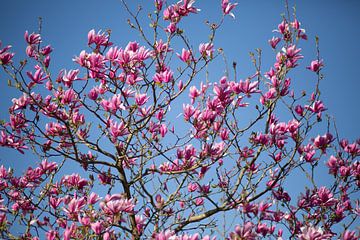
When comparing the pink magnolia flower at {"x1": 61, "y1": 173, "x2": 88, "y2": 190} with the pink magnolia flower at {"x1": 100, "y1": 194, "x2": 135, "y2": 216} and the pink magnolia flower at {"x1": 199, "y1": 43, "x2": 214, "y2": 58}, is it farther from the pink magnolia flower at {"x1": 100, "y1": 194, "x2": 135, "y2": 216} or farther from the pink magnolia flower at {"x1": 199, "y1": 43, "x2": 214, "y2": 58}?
the pink magnolia flower at {"x1": 199, "y1": 43, "x2": 214, "y2": 58}

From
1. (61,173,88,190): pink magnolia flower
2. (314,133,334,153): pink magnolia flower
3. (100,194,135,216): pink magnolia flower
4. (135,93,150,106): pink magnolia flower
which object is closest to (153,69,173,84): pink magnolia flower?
(135,93,150,106): pink magnolia flower

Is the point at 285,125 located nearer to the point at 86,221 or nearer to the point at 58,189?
the point at 86,221

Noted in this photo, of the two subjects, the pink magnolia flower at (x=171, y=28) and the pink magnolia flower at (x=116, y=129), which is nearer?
the pink magnolia flower at (x=116, y=129)

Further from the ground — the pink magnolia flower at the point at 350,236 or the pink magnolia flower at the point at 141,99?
the pink magnolia flower at the point at 141,99

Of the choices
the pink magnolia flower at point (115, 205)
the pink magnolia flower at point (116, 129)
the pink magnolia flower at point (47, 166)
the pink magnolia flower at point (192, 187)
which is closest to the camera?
the pink magnolia flower at point (115, 205)

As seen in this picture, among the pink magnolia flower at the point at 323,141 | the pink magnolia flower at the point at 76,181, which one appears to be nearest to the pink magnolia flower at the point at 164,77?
the pink magnolia flower at the point at 76,181

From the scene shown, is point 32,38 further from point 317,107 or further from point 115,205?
point 317,107

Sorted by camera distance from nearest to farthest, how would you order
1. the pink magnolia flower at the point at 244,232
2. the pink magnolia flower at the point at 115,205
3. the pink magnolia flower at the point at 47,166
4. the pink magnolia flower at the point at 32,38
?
the pink magnolia flower at the point at 244,232 → the pink magnolia flower at the point at 115,205 → the pink magnolia flower at the point at 32,38 → the pink magnolia flower at the point at 47,166

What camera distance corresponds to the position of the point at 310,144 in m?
4.21

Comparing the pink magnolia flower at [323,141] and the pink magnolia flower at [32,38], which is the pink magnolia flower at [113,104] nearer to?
the pink magnolia flower at [32,38]

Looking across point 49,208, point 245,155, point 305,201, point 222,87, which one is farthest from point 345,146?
point 49,208

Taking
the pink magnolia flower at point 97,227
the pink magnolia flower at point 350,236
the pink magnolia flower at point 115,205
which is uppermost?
the pink magnolia flower at point 115,205

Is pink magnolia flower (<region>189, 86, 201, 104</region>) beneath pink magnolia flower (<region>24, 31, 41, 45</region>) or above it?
beneath

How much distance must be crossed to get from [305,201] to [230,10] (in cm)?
239
